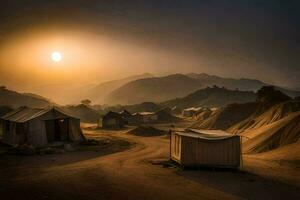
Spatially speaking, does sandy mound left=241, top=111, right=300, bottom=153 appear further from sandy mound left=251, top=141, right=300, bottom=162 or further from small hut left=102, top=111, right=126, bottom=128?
small hut left=102, top=111, right=126, bottom=128

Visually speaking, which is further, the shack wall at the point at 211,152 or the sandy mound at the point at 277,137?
the sandy mound at the point at 277,137

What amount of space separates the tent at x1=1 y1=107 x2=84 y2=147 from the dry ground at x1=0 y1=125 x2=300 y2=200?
875cm

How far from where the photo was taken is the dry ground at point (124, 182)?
57.0ft

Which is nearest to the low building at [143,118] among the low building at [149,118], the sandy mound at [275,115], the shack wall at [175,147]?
the low building at [149,118]

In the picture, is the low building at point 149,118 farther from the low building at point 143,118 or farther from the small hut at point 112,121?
the small hut at point 112,121

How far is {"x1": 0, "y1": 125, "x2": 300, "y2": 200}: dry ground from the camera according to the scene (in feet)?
57.0

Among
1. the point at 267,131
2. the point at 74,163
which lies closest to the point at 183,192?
the point at 74,163

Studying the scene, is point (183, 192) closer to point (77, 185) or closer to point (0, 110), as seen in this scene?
point (77, 185)

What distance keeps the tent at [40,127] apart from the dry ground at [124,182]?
28.7 ft

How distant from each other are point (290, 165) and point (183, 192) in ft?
43.4

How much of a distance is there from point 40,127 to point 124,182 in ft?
67.0

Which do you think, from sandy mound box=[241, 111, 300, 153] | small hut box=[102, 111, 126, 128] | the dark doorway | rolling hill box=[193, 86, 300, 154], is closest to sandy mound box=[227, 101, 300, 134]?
rolling hill box=[193, 86, 300, 154]

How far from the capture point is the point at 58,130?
4022 centimetres

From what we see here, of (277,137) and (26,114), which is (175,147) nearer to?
(277,137)
